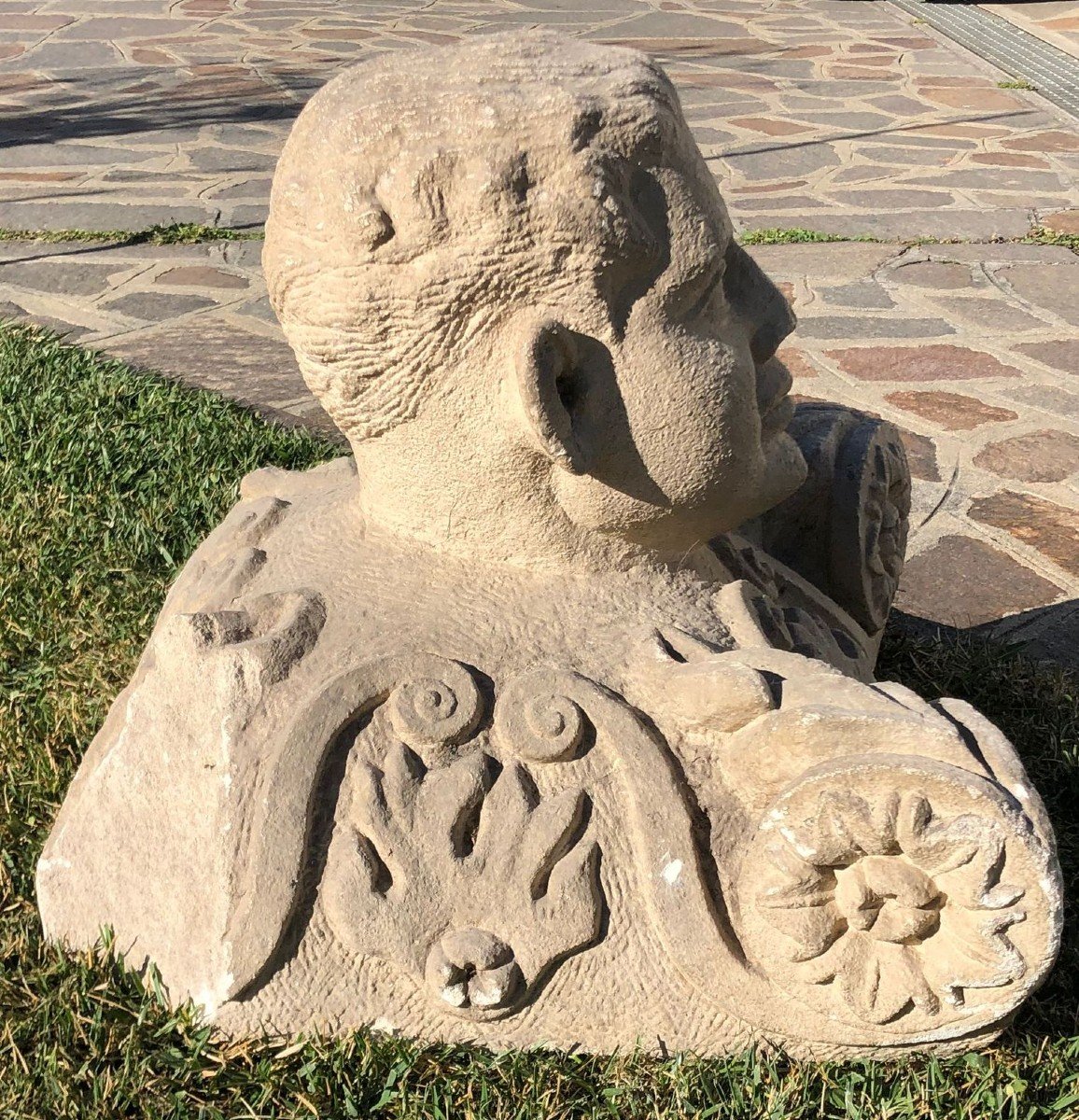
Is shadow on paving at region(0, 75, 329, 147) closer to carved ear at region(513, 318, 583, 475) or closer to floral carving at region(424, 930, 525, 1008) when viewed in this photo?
carved ear at region(513, 318, 583, 475)

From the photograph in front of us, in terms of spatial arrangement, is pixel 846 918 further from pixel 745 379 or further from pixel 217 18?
pixel 217 18

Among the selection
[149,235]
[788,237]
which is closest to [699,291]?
[788,237]

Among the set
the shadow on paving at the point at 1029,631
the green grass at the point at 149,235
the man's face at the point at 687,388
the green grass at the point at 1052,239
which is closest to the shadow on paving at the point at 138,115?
the green grass at the point at 149,235

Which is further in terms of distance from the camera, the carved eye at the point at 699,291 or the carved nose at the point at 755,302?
the carved nose at the point at 755,302

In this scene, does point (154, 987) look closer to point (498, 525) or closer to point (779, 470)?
point (498, 525)

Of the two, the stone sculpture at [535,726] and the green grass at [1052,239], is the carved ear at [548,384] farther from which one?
the green grass at [1052,239]

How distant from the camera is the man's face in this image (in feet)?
5.43

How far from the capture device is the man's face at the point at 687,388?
166 centimetres

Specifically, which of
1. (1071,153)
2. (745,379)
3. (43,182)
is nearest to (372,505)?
(745,379)

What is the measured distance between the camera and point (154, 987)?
67.9 inches

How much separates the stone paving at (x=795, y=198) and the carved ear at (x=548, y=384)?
169 cm

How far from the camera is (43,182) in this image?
21.8 ft

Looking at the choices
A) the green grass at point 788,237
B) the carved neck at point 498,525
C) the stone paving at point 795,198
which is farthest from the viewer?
the green grass at point 788,237

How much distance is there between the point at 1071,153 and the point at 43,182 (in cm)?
516
